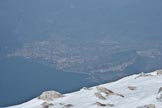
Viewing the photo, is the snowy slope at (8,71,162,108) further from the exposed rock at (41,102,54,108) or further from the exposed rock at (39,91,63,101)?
the exposed rock at (39,91,63,101)

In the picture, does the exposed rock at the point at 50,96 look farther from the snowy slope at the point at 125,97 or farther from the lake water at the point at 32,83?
the lake water at the point at 32,83

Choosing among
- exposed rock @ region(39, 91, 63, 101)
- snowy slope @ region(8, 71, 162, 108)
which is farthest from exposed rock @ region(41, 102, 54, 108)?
exposed rock @ region(39, 91, 63, 101)

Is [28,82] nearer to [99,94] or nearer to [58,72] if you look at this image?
[58,72]

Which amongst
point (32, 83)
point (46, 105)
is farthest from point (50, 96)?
point (32, 83)

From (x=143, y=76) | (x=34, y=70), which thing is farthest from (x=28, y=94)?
(x=143, y=76)

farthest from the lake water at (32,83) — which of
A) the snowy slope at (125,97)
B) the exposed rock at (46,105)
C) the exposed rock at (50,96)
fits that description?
the exposed rock at (46,105)

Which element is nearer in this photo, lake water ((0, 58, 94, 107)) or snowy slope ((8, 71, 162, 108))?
snowy slope ((8, 71, 162, 108))

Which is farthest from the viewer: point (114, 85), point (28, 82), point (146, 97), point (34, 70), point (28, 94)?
point (34, 70)

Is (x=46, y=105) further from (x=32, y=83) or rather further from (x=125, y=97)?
(x=32, y=83)
